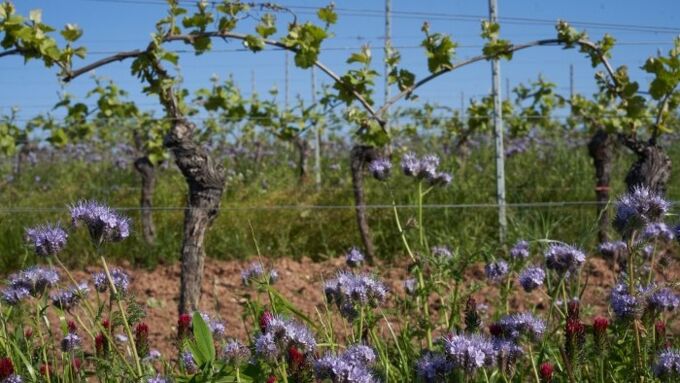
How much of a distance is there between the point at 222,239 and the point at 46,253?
446 centimetres

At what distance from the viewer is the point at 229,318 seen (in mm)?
4895

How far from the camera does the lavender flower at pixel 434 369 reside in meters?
1.92

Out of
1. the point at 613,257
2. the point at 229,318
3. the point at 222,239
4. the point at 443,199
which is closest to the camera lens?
the point at 613,257

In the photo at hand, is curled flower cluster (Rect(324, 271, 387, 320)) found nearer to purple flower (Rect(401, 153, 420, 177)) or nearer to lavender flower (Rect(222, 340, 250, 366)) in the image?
lavender flower (Rect(222, 340, 250, 366))

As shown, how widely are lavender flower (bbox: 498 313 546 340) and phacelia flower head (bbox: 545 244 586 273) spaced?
10.5 inches

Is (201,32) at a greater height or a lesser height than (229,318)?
greater

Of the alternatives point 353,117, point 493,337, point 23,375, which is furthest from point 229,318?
point 493,337

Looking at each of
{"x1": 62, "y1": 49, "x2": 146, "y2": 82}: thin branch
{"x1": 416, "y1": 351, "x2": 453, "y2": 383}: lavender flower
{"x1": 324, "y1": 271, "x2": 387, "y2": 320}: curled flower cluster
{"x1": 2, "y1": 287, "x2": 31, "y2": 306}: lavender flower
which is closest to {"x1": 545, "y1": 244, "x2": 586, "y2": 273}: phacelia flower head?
{"x1": 324, "y1": 271, "x2": 387, "y2": 320}: curled flower cluster

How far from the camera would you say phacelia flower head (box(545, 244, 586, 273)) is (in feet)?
8.19

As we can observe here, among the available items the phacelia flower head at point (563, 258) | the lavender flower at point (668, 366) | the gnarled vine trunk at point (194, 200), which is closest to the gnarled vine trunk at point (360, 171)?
the gnarled vine trunk at point (194, 200)

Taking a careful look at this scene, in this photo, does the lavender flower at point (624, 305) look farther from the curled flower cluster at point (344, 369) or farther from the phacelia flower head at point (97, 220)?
the phacelia flower head at point (97, 220)

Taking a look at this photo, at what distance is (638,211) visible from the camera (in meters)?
2.18

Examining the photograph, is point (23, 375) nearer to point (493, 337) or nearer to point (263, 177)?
point (493, 337)

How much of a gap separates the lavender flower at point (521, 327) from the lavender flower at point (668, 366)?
31cm
